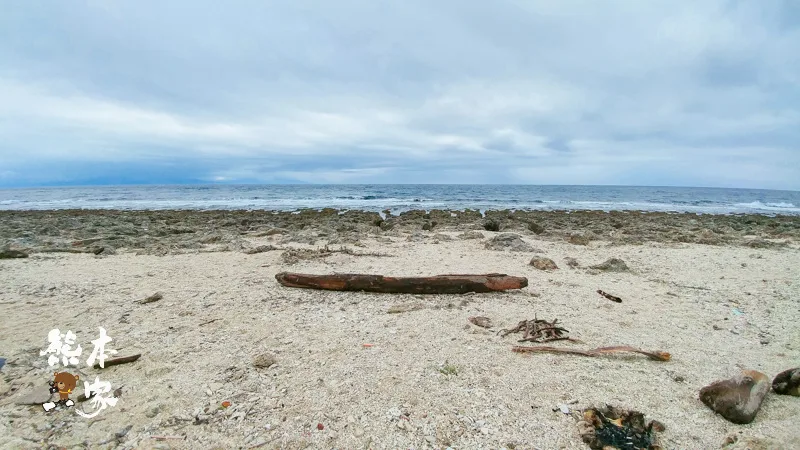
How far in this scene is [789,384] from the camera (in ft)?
9.80

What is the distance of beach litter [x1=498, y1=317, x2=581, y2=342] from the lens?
13.0 ft

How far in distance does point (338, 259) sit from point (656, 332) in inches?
222

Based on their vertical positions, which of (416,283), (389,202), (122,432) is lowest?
(122,432)

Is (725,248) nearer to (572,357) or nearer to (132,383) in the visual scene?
(572,357)

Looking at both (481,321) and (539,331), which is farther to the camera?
(481,321)

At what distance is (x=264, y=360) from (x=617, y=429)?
2.92 meters

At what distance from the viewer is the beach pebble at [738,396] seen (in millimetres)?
2705

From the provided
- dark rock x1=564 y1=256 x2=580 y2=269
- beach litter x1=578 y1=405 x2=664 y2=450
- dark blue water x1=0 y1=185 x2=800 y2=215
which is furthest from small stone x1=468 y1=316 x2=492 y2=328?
dark blue water x1=0 y1=185 x2=800 y2=215

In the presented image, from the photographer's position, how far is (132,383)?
3207 mm

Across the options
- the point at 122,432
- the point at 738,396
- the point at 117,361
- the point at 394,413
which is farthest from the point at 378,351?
the point at 738,396

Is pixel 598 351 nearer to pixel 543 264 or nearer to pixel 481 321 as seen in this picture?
pixel 481 321

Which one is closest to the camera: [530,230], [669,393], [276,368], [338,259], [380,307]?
[669,393]

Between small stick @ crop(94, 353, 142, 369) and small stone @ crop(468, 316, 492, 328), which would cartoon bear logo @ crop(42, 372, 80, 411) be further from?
small stone @ crop(468, 316, 492, 328)

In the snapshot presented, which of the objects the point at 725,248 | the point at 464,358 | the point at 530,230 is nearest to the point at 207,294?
the point at 464,358
